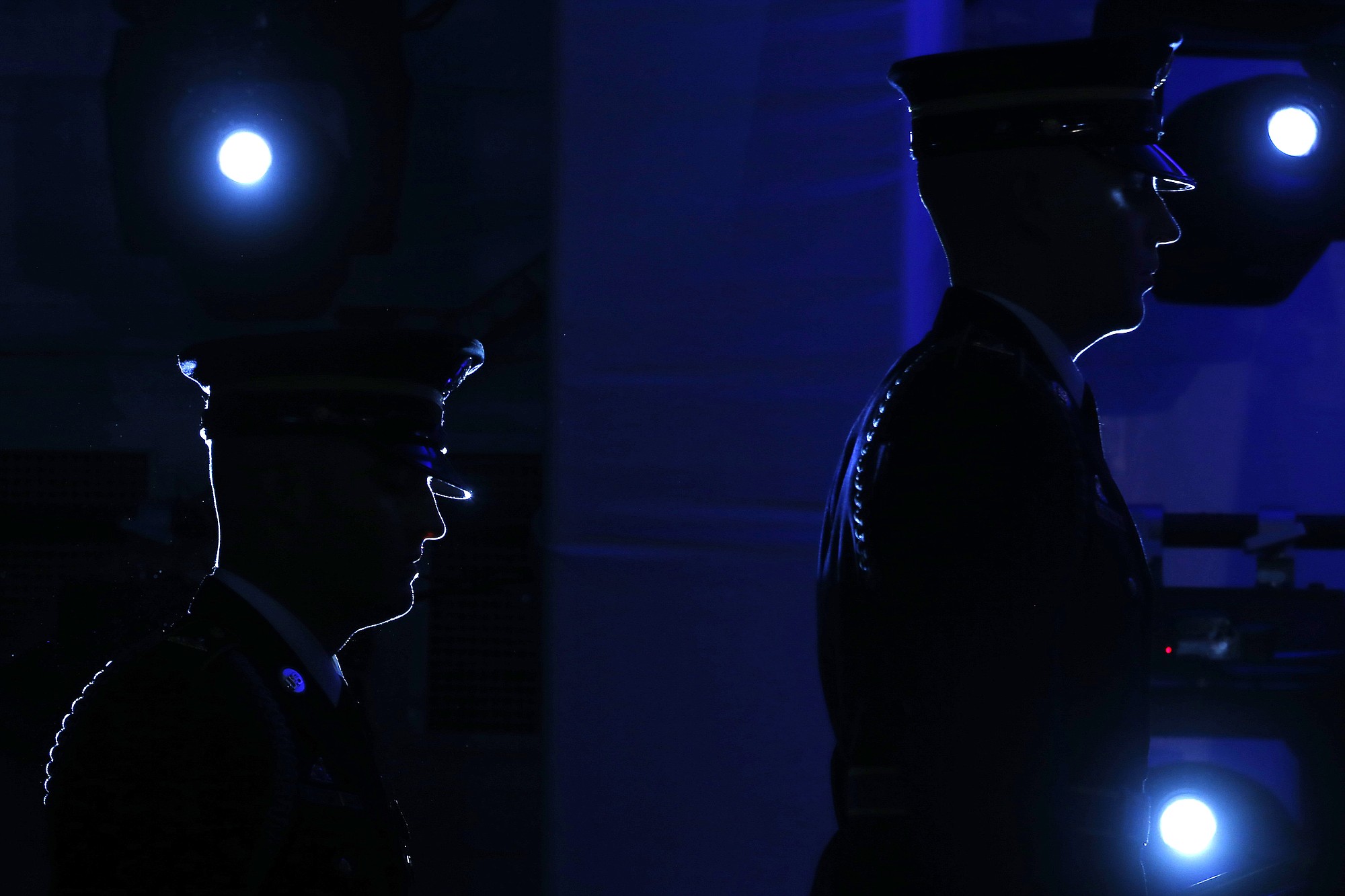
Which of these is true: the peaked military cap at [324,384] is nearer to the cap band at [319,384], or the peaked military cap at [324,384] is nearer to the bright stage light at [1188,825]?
the cap band at [319,384]

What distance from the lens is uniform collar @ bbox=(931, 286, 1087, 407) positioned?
102 cm

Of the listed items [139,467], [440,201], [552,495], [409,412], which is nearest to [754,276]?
[552,495]

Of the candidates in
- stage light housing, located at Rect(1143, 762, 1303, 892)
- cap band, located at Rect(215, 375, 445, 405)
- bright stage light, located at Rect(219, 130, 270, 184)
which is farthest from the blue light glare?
bright stage light, located at Rect(219, 130, 270, 184)

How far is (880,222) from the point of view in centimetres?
161

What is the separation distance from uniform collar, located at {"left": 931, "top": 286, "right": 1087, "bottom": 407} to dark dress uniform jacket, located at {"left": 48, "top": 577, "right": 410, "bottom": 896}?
708mm

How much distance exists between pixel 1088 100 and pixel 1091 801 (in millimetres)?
627

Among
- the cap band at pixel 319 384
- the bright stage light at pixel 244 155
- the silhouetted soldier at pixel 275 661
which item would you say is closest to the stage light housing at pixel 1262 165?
the silhouetted soldier at pixel 275 661

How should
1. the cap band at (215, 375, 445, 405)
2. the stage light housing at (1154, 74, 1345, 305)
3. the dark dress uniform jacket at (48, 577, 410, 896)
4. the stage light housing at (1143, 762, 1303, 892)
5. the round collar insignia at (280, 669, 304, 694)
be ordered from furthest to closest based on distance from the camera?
the stage light housing at (1154, 74, 1345, 305) → the stage light housing at (1143, 762, 1303, 892) → the cap band at (215, 375, 445, 405) → the round collar insignia at (280, 669, 304, 694) → the dark dress uniform jacket at (48, 577, 410, 896)

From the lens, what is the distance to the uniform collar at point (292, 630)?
3.68 feet

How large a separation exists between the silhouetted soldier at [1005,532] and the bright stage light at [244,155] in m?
1.62

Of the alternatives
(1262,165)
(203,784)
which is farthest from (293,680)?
(1262,165)

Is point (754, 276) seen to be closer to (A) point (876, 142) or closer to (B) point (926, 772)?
(A) point (876, 142)

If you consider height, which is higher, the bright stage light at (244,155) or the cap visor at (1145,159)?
the bright stage light at (244,155)

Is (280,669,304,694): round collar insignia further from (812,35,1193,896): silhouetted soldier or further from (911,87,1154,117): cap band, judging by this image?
(911,87,1154,117): cap band
